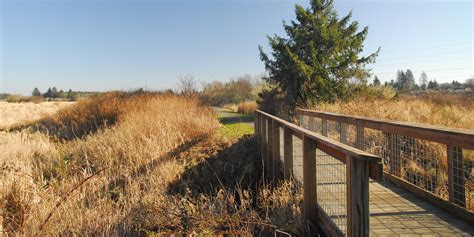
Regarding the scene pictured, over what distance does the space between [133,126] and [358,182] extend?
7.80 meters

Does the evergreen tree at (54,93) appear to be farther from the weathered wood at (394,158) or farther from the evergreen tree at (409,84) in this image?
the weathered wood at (394,158)

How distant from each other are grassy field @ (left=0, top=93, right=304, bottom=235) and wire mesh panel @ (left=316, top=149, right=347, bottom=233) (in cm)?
36

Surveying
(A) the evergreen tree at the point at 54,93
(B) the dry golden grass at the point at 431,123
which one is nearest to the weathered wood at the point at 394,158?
(B) the dry golden grass at the point at 431,123

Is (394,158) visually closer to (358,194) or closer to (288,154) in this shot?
(288,154)

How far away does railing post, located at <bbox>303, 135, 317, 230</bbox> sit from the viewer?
3.22 meters

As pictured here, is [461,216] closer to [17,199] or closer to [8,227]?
[8,227]

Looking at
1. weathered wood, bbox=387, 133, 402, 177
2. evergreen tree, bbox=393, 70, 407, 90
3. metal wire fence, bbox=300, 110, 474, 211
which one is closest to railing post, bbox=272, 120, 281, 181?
metal wire fence, bbox=300, 110, 474, 211

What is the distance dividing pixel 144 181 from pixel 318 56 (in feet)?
44.7

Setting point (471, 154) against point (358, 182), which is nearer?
point (358, 182)

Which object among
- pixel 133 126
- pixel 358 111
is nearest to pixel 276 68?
pixel 358 111

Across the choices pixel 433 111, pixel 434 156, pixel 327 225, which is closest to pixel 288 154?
pixel 327 225

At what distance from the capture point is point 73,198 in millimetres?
4617

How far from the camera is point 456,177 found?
124 inches

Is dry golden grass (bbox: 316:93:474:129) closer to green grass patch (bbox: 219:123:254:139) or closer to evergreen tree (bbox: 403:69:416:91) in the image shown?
green grass patch (bbox: 219:123:254:139)
